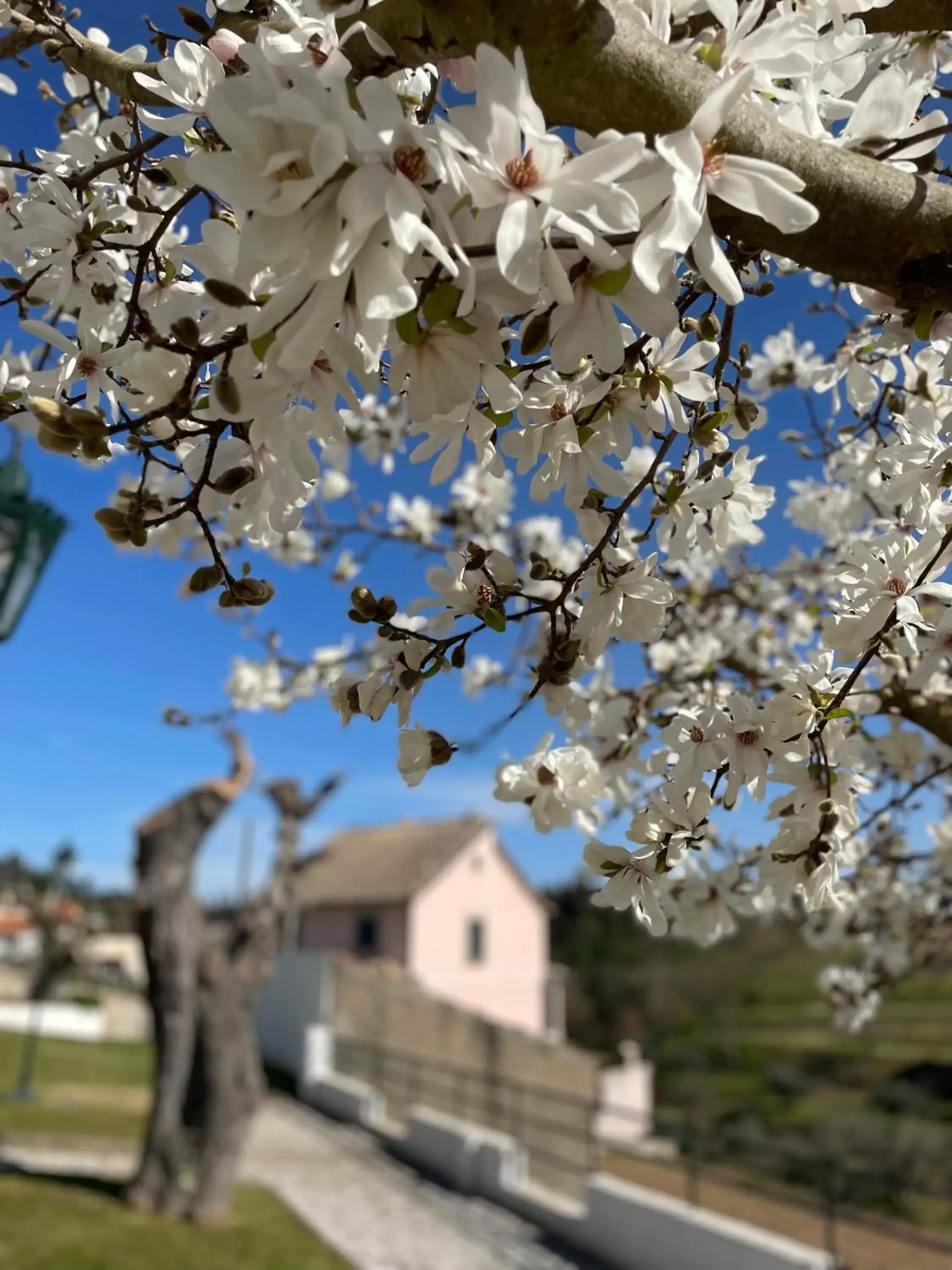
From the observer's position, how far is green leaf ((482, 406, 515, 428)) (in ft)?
3.55

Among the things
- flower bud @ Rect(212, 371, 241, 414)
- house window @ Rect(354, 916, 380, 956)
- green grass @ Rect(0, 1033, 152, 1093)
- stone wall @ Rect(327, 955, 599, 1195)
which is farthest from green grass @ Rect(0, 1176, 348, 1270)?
house window @ Rect(354, 916, 380, 956)

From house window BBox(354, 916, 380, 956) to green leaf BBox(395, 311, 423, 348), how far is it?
22.0 meters

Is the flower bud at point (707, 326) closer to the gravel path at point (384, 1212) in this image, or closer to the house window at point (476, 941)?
the gravel path at point (384, 1212)

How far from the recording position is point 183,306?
2.96 ft

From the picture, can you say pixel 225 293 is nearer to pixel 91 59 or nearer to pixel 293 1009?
pixel 91 59

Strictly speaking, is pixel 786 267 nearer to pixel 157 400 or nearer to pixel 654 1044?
pixel 157 400

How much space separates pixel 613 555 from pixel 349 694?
1.32ft

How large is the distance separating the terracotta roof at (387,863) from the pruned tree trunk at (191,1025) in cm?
1252

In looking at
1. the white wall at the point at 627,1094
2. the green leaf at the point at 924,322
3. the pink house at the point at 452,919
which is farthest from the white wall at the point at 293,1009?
the green leaf at the point at 924,322

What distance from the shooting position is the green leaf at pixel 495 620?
49.1 inches

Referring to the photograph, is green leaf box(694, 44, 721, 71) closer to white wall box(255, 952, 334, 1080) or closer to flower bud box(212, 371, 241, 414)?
flower bud box(212, 371, 241, 414)

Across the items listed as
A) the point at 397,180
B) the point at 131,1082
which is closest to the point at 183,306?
the point at 397,180

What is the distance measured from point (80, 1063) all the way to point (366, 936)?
7206 mm

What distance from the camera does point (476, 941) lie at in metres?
22.0
